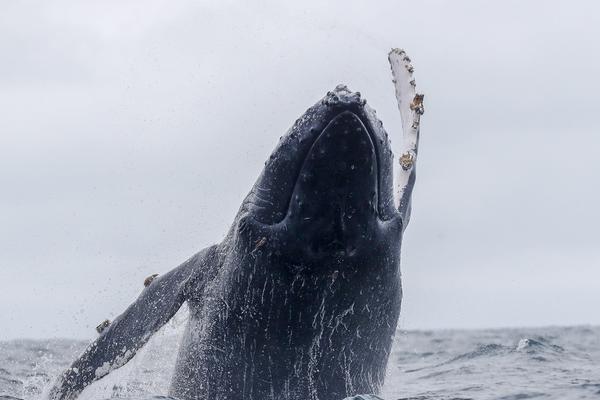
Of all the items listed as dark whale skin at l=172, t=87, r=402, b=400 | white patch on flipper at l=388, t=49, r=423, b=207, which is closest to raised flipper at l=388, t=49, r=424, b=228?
white patch on flipper at l=388, t=49, r=423, b=207

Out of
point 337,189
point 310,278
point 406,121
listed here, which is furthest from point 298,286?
point 406,121

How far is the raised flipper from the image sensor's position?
11.4 metres

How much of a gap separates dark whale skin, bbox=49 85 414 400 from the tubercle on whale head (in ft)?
0.04

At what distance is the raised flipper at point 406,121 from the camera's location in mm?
11391

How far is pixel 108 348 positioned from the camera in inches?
420

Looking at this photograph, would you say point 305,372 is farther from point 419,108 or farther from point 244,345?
point 419,108

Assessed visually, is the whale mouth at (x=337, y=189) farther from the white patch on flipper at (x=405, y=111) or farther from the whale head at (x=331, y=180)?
the white patch on flipper at (x=405, y=111)

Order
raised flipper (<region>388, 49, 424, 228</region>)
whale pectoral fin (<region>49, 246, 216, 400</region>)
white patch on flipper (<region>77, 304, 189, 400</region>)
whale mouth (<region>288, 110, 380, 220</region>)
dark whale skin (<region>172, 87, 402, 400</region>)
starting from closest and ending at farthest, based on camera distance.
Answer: whale mouth (<region>288, 110, 380, 220</region>)
dark whale skin (<region>172, 87, 402, 400</region>)
whale pectoral fin (<region>49, 246, 216, 400</region>)
white patch on flipper (<region>77, 304, 189, 400</region>)
raised flipper (<region>388, 49, 424, 228</region>)

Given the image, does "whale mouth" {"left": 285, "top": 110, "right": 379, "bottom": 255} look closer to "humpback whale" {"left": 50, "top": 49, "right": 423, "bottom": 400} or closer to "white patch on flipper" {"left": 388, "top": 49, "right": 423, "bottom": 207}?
"humpback whale" {"left": 50, "top": 49, "right": 423, "bottom": 400}

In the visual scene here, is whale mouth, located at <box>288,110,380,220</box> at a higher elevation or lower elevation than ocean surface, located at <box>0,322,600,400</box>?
higher

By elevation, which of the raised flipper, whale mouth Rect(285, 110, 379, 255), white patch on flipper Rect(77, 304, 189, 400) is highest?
the raised flipper

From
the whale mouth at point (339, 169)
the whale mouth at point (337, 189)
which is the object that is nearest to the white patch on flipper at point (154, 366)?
the whale mouth at point (337, 189)

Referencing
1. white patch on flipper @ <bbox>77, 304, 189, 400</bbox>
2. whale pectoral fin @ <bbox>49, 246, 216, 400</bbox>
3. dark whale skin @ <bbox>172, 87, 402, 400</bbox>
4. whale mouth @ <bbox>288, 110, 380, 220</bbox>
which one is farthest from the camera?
white patch on flipper @ <bbox>77, 304, 189, 400</bbox>

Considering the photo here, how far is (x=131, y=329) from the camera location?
1065cm
